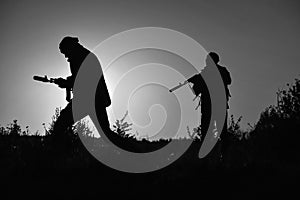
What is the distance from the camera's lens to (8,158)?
9.79 m

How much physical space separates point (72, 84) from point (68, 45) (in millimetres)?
893

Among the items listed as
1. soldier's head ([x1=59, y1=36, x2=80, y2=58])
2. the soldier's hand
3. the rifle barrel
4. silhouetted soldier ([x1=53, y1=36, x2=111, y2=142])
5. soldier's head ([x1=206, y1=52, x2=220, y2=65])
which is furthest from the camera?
soldier's head ([x1=206, y1=52, x2=220, y2=65])

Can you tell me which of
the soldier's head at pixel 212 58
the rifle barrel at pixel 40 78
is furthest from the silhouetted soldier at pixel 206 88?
the rifle barrel at pixel 40 78

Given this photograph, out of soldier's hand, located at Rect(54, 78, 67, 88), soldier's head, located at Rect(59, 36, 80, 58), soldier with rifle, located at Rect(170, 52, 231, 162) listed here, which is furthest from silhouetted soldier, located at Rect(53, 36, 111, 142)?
soldier with rifle, located at Rect(170, 52, 231, 162)

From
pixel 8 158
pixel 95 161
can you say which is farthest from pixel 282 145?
pixel 8 158

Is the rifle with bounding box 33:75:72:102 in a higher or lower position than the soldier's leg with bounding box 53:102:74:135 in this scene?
higher

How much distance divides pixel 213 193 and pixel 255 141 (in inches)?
486

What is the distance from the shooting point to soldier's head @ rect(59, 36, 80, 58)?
357 inches

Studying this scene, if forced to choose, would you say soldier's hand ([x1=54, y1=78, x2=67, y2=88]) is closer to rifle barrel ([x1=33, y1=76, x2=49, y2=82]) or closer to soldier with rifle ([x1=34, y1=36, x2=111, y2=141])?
soldier with rifle ([x1=34, y1=36, x2=111, y2=141])

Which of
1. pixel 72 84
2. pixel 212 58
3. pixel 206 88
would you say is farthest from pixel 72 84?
pixel 212 58

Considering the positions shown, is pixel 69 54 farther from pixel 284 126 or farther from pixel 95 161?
pixel 284 126

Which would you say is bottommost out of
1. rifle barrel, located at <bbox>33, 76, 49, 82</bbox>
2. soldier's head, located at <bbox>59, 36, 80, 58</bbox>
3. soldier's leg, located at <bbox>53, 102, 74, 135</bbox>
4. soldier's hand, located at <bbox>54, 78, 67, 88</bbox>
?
soldier's leg, located at <bbox>53, 102, 74, 135</bbox>

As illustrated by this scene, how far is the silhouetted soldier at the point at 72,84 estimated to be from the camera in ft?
29.0

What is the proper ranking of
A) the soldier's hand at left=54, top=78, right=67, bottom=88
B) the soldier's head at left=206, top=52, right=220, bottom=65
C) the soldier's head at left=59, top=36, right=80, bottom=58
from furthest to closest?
the soldier's head at left=206, top=52, right=220, bottom=65 < the soldier's hand at left=54, top=78, right=67, bottom=88 < the soldier's head at left=59, top=36, right=80, bottom=58
